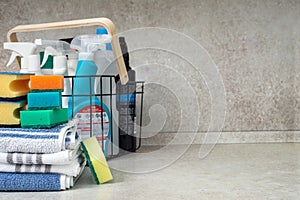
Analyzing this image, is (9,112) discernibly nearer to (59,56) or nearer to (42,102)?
(42,102)

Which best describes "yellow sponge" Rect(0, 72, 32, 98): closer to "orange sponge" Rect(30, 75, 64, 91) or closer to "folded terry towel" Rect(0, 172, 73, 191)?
"orange sponge" Rect(30, 75, 64, 91)

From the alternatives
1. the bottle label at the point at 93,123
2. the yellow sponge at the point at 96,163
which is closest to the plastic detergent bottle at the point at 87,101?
the bottle label at the point at 93,123

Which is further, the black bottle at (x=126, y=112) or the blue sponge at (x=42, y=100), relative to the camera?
the black bottle at (x=126, y=112)

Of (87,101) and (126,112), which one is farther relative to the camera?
(126,112)

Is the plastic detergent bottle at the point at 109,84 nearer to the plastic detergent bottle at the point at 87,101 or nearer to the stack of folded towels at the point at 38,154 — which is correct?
the plastic detergent bottle at the point at 87,101

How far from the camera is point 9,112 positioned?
2.38ft

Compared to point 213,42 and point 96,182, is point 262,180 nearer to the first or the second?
point 96,182

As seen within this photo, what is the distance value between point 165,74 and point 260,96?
0.29 meters

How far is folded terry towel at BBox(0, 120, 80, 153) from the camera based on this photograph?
68cm

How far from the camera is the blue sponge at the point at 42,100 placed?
0.71m

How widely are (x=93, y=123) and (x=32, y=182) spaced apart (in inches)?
9.4

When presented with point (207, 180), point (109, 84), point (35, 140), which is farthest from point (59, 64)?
point (207, 180)

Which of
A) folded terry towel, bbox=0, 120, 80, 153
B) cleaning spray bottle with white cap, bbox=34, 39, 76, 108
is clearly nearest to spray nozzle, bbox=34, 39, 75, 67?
cleaning spray bottle with white cap, bbox=34, 39, 76, 108

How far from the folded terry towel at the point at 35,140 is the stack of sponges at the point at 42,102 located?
2 centimetres
